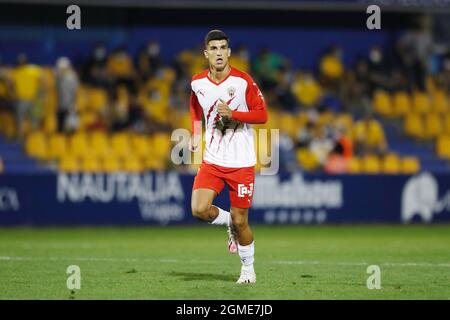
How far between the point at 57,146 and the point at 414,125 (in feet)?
30.5

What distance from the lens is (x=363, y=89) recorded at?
24875 mm

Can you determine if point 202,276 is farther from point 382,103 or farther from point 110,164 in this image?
point 382,103

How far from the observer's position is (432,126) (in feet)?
82.5

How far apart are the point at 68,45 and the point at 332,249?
42.9 ft

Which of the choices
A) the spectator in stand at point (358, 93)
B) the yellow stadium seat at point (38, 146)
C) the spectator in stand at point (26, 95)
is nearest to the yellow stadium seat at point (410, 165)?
the spectator in stand at point (358, 93)

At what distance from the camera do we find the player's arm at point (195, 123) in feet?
35.5

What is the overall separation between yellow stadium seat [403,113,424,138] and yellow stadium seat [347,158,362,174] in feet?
11.0

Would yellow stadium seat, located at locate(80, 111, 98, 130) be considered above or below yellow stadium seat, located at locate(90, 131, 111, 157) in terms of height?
above

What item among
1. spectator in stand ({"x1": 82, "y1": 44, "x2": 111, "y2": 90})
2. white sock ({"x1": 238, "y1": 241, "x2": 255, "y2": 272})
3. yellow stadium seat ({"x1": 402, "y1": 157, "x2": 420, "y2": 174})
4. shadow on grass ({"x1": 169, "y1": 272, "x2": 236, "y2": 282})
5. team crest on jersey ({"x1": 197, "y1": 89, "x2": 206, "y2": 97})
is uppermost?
spectator in stand ({"x1": 82, "y1": 44, "x2": 111, "y2": 90})

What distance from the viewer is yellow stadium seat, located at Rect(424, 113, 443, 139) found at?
A: 81.8 ft

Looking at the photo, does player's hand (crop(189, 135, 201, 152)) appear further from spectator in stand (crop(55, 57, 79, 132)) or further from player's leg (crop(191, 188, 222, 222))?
spectator in stand (crop(55, 57, 79, 132))

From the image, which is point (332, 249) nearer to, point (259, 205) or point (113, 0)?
point (259, 205)

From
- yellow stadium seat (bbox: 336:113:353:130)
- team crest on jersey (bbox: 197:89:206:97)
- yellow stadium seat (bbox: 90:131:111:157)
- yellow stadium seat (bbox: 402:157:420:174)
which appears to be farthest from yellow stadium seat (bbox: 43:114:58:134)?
team crest on jersey (bbox: 197:89:206:97)
